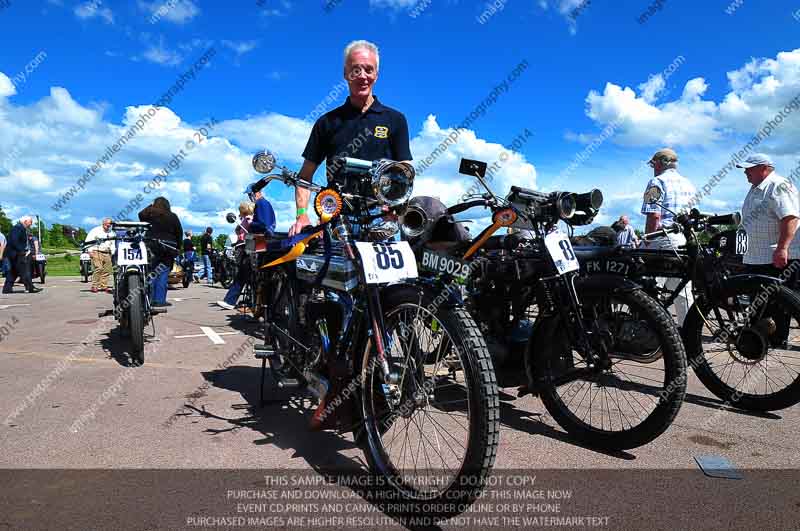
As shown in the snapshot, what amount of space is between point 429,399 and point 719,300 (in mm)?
2572

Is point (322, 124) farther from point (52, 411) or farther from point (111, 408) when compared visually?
point (52, 411)

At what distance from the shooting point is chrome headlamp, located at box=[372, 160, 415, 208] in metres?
2.42

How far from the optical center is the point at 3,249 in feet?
47.2

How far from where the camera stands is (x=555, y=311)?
3.23 metres

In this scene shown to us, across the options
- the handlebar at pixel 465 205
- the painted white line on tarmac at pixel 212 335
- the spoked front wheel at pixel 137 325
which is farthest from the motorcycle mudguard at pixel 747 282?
the painted white line on tarmac at pixel 212 335

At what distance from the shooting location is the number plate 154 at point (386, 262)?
2432 millimetres

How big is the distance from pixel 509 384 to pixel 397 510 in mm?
1417

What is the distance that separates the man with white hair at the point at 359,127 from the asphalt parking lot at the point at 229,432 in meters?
1.50

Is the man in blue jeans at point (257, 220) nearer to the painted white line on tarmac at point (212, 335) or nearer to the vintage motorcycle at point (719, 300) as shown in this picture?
the painted white line on tarmac at point (212, 335)

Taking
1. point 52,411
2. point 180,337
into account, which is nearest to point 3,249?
point 180,337

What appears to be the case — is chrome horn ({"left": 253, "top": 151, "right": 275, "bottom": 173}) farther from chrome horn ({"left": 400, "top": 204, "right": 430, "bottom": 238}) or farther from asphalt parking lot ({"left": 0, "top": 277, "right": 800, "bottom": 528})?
asphalt parking lot ({"left": 0, "top": 277, "right": 800, "bottom": 528})

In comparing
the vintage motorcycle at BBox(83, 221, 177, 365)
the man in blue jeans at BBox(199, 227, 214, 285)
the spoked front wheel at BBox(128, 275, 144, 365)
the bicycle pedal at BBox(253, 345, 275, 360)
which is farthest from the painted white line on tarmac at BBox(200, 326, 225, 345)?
the man in blue jeans at BBox(199, 227, 214, 285)

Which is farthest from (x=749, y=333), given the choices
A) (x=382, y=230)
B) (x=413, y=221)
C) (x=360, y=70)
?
(x=360, y=70)

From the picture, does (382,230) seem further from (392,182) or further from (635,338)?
(635,338)
